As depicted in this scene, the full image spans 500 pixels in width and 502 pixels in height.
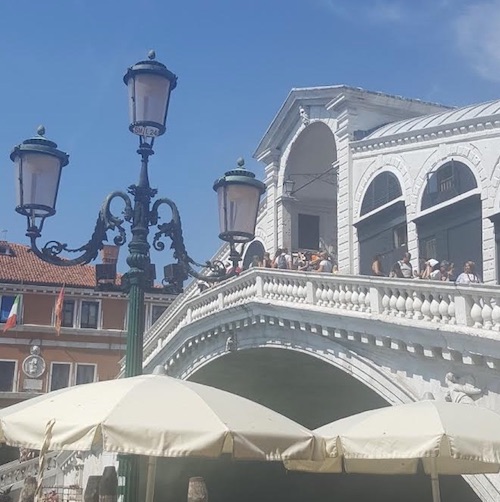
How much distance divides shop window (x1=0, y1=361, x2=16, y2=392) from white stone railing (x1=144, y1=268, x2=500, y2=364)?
1398cm

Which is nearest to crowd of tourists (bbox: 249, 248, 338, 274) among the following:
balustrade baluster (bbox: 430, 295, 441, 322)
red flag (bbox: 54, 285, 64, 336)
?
balustrade baluster (bbox: 430, 295, 441, 322)

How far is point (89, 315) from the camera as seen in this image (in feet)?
108

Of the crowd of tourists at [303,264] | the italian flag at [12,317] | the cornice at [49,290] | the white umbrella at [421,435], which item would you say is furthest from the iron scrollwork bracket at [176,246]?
the cornice at [49,290]

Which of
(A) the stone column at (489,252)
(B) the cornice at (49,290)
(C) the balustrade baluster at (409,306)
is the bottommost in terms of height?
(C) the balustrade baluster at (409,306)

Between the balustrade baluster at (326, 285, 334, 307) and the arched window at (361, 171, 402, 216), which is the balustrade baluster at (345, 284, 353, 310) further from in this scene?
the arched window at (361, 171, 402, 216)

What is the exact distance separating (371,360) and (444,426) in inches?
249

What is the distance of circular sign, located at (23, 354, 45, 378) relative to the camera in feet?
102

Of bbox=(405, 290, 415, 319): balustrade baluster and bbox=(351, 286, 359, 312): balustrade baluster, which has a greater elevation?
bbox=(351, 286, 359, 312): balustrade baluster

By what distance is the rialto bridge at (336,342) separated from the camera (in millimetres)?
9977

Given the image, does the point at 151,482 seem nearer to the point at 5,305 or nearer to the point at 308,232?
the point at 308,232

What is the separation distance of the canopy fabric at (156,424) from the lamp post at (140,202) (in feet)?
5.25

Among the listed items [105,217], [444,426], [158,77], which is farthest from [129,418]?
[158,77]

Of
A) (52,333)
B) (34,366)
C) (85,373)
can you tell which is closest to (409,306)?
(34,366)

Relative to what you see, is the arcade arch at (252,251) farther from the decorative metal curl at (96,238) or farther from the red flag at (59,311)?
the decorative metal curl at (96,238)
